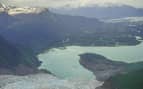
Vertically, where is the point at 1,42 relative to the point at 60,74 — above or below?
above

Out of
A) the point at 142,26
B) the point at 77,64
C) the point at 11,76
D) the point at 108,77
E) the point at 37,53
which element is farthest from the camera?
the point at 142,26

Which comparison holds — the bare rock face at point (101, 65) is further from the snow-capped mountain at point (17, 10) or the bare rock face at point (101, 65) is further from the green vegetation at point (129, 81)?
the snow-capped mountain at point (17, 10)

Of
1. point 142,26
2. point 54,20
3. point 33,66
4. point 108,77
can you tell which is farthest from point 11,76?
point 142,26

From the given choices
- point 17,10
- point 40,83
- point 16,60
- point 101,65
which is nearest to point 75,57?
point 101,65

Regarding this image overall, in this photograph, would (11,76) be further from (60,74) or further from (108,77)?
(108,77)

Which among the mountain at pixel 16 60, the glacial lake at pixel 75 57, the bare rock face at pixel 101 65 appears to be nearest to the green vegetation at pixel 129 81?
the bare rock face at pixel 101 65

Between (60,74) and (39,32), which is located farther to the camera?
(39,32)

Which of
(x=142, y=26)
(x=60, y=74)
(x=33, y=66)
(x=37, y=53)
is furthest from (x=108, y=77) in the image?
(x=142, y=26)

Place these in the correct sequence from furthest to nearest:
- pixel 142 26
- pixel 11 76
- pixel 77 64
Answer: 1. pixel 142 26
2. pixel 77 64
3. pixel 11 76
